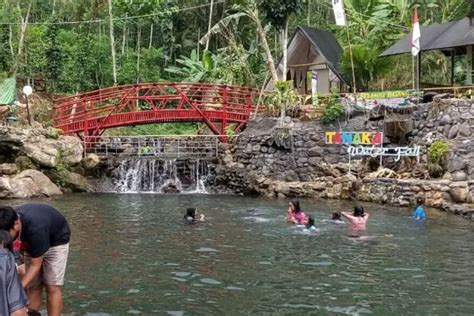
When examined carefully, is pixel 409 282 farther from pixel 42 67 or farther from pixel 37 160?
pixel 42 67

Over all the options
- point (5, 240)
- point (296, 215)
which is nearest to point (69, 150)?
point (296, 215)

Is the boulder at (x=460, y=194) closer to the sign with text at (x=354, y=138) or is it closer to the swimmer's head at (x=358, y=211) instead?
the sign with text at (x=354, y=138)

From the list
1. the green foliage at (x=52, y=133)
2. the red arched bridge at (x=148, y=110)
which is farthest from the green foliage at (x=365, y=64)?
the green foliage at (x=52, y=133)

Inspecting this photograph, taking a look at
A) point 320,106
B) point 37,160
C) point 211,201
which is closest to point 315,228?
point 211,201

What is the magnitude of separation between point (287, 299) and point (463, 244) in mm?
5903

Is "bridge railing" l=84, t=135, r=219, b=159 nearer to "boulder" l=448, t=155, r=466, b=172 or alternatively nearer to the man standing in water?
"boulder" l=448, t=155, r=466, b=172

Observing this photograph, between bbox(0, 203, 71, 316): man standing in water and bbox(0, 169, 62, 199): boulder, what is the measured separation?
16089mm

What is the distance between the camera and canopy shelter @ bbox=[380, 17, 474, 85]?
23766mm

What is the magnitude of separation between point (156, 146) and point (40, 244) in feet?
79.7

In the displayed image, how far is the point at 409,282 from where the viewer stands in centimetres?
935

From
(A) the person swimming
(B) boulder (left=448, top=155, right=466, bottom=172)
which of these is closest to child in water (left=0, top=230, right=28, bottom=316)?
(A) the person swimming

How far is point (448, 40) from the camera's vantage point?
2438cm

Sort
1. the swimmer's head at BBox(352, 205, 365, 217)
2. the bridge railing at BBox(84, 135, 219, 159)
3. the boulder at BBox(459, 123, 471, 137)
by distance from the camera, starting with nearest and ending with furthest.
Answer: the swimmer's head at BBox(352, 205, 365, 217) → the boulder at BBox(459, 123, 471, 137) → the bridge railing at BBox(84, 135, 219, 159)

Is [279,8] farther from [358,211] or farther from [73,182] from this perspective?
[358,211]
